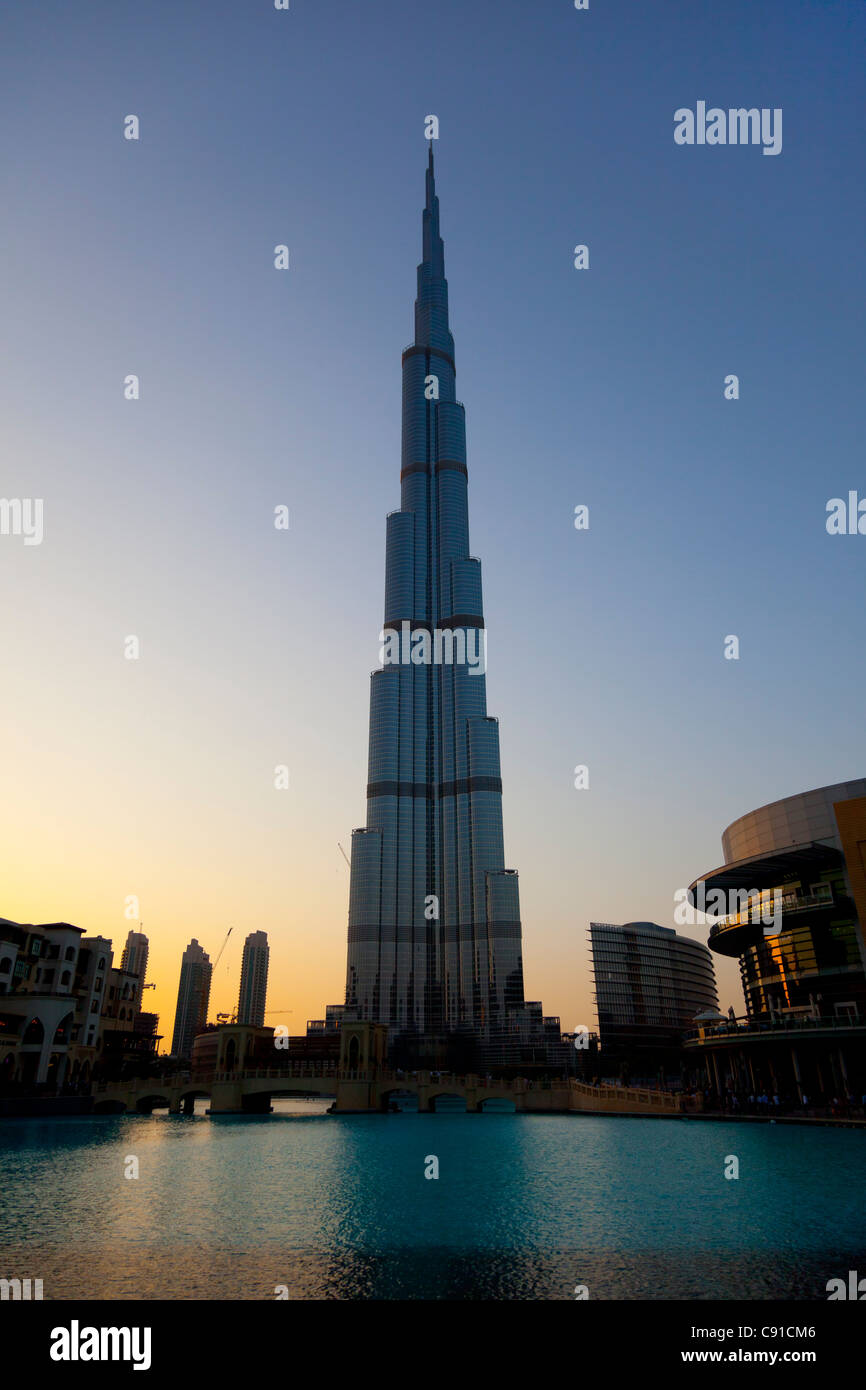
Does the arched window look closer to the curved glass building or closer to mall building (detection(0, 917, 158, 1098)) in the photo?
mall building (detection(0, 917, 158, 1098))

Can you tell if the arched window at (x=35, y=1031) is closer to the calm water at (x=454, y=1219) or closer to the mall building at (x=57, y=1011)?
the mall building at (x=57, y=1011)

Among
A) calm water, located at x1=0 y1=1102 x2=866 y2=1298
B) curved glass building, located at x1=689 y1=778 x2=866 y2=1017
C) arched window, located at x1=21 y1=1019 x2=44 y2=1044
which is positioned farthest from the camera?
arched window, located at x1=21 y1=1019 x2=44 y2=1044

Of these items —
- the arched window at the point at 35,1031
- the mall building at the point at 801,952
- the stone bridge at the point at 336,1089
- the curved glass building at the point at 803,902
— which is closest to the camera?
the mall building at the point at 801,952

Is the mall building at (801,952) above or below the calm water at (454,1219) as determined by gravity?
above

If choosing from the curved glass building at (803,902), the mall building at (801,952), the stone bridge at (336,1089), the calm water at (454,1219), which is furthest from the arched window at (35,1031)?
the curved glass building at (803,902)

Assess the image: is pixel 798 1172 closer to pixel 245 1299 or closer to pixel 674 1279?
pixel 674 1279

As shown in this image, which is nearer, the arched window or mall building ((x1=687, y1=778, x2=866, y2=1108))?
mall building ((x1=687, y1=778, x2=866, y2=1108))

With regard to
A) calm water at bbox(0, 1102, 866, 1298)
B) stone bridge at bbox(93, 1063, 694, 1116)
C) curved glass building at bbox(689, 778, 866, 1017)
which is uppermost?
curved glass building at bbox(689, 778, 866, 1017)

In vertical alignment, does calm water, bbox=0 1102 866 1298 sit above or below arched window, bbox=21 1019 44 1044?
below

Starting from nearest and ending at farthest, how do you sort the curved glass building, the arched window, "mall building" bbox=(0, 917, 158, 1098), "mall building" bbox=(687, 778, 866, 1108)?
"mall building" bbox=(687, 778, 866, 1108) < the curved glass building < "mall building" bbox=(0, 917, 158, 1098) < the arched window

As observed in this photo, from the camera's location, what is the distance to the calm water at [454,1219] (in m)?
26.7

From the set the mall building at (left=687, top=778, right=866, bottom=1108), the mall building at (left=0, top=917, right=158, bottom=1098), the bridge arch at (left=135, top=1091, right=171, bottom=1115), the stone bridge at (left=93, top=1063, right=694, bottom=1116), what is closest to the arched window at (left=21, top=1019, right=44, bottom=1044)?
the mall building at (left=0, top=917, right=158, bottom=1098)

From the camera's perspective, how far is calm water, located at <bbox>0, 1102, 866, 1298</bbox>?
2670 centimetres

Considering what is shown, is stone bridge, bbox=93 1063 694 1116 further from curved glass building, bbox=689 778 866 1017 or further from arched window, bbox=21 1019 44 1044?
curved glass building, bbox=689 778 866 1017
